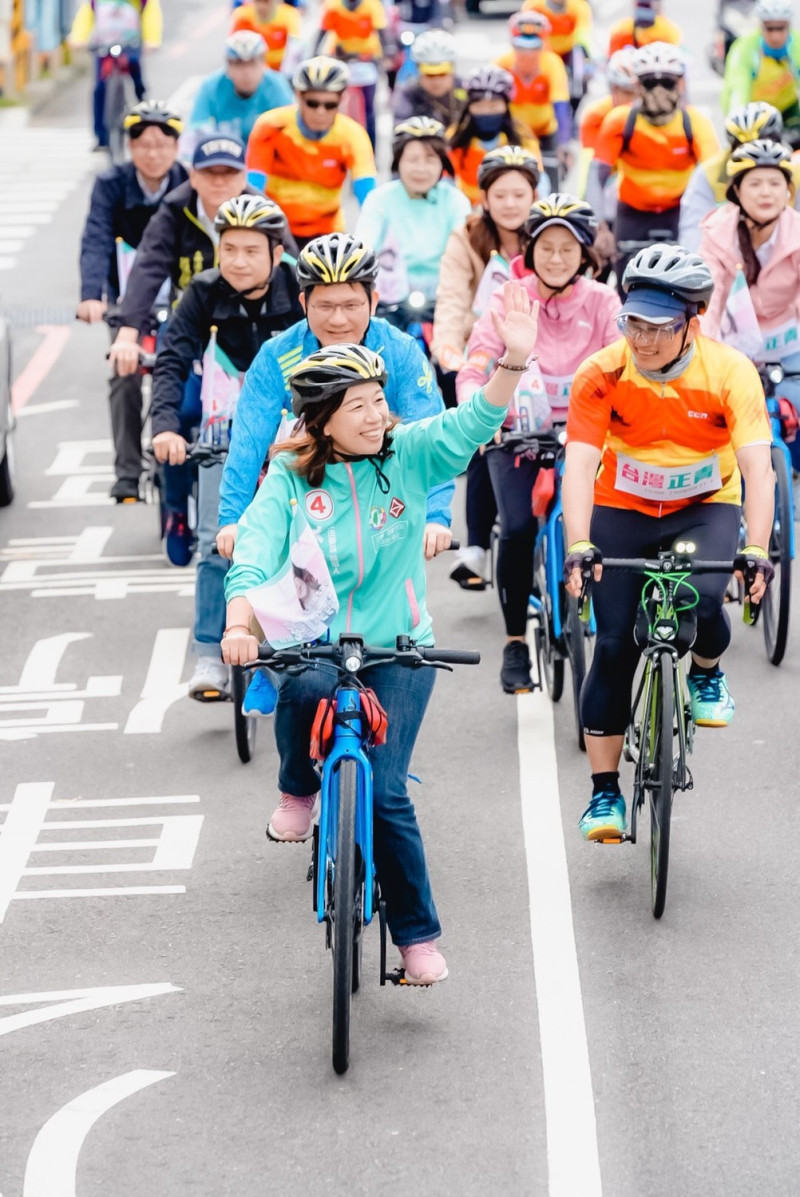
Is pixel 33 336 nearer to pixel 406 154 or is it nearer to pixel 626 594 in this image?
pixel 406 154

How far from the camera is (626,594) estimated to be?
22.9ft

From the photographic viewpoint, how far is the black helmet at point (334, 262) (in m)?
7.00

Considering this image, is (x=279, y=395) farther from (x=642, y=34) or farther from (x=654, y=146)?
(x=642, y=34)

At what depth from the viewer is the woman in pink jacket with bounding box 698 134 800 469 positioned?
30.4 feet

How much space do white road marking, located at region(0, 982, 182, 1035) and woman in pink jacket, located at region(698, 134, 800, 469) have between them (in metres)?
4.25

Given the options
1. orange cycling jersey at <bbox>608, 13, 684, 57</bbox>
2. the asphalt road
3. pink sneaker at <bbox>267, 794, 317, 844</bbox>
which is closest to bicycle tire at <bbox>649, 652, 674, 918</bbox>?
the asphalt road

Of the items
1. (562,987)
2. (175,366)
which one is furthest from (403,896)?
(175,366)

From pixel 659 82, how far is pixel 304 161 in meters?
2.30

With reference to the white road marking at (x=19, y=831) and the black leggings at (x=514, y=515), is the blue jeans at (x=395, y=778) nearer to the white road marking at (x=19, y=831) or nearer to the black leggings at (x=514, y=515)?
the white road marking at (x=19, y=831)

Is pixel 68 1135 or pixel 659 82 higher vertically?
pixel 659 82

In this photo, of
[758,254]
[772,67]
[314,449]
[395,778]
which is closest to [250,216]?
[758,254]

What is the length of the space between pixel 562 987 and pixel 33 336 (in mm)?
12333

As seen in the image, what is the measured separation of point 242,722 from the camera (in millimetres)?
8422

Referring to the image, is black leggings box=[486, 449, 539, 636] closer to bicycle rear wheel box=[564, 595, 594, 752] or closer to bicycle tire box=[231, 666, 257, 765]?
bicycle rear wheel box=[564, 595, 594, 752]
